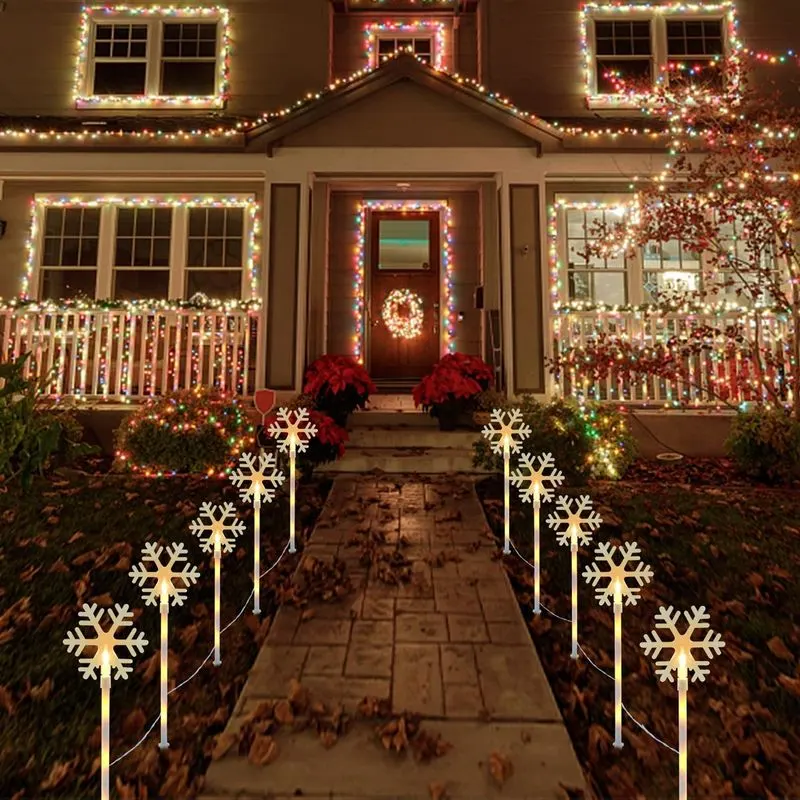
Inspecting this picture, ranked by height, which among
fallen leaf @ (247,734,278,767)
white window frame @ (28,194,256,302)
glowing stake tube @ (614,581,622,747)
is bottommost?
fallen leaf @ (247,734,278,767)

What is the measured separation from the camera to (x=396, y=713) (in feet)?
7.18

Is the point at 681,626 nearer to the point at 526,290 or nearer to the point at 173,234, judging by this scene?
the point at 526,290

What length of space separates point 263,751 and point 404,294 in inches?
285

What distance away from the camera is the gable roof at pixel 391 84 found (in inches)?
275

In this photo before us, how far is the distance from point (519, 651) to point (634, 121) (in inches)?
284

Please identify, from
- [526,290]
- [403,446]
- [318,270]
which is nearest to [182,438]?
[403,446]

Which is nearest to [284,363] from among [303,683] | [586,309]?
[586,309]

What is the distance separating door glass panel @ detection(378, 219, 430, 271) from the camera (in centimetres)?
867

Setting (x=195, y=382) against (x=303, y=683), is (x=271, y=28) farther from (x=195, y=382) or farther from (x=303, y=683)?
(x=303, y=683)

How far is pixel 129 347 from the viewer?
265 inches

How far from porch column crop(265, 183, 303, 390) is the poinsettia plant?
0.75m

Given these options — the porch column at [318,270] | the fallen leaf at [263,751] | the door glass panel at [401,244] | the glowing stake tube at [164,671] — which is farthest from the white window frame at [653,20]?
the fallen leaf at [263,751]

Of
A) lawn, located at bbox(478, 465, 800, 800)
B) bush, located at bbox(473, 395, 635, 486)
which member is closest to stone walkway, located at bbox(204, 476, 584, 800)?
lawn, located at bbox(478, 465, 800, 800)

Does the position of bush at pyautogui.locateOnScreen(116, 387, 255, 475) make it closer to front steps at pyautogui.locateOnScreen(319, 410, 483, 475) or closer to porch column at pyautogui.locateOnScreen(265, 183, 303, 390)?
front steps at pyautogui.locateOnScreen(319, 410, 483, 475)
